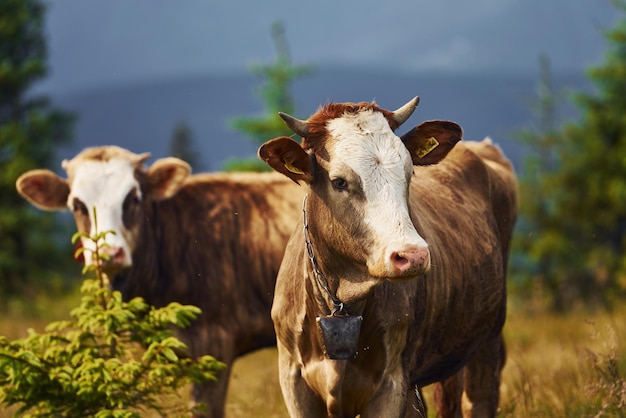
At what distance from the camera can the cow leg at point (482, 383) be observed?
7371mm

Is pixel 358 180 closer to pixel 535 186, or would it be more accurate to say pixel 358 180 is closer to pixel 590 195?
pixel 590 195

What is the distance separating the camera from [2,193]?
23.8 meters

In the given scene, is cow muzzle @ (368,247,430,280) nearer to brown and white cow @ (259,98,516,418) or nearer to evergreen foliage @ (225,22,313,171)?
brown and white cow @ (259,98,516,418)

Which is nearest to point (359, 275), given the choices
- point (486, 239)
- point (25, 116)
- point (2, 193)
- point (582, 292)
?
point (486, 239)

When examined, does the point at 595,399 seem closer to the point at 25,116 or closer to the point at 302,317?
the point at 302,317

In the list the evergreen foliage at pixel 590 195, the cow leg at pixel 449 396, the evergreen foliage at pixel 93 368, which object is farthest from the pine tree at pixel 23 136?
the evergreen foliage at pixel 93 368

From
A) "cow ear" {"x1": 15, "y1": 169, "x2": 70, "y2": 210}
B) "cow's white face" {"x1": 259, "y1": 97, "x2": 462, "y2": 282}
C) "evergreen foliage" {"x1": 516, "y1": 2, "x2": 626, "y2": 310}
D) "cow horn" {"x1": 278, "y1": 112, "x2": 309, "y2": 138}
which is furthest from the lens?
"evergreen foliage" {"x1": 516, "y1": 2, "x2": 626, "y2": 310}

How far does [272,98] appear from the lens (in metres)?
28.0

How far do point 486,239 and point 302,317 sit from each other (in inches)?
81.7

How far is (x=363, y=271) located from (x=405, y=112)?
0.80m

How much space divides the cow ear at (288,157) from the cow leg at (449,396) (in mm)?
2752

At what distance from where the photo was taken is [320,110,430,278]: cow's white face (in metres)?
4.68

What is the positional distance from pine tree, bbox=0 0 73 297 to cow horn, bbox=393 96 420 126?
18657 mm

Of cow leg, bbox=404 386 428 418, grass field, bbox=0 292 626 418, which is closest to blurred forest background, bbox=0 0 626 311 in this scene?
grass field, bbox=0 292 626 418
